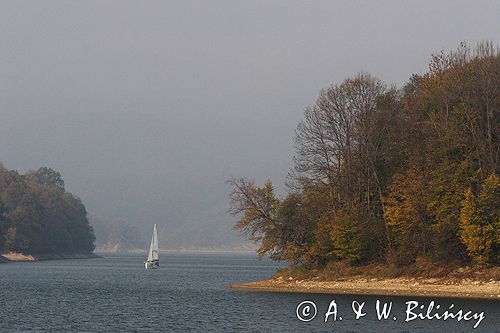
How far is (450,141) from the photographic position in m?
84.4

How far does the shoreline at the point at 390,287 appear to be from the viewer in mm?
76062

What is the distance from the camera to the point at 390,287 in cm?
8256

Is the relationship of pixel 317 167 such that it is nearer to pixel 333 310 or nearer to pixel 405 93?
pixel 405 93

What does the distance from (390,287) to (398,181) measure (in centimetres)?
1190

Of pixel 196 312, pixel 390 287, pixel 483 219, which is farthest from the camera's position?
pixel 390 287

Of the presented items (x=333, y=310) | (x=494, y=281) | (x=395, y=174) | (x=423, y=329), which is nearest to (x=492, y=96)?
(x=395, y=174)

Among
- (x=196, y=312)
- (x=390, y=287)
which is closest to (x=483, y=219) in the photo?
(x=390, y=287)

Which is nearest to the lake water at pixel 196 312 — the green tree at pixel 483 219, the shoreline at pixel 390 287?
the shoreline at pixel 390 287

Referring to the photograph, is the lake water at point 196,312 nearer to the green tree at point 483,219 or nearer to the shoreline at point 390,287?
the shoreline at point 390,287

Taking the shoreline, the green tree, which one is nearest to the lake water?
the shoreline

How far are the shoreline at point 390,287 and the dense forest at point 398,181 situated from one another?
3.54 meters

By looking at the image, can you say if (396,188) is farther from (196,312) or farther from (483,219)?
(196,312)

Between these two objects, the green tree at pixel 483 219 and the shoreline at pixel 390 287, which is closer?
the shoreline at pixel 390 287

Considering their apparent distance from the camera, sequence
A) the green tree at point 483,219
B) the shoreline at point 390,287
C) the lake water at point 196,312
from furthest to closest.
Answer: the green tree at point 483,219 < the shoreline at point 390,287 < the lake water at point 196,312
